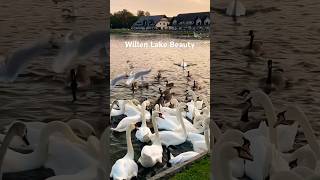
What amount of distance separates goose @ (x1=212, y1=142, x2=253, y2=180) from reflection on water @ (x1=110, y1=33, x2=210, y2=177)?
1363 mm

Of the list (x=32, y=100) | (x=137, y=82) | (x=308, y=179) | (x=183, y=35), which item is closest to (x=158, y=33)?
(x=183, y=35)

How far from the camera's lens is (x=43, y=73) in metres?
1.94

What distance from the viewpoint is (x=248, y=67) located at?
200cm

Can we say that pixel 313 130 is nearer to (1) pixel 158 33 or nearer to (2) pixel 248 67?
(2) pixel 248 67

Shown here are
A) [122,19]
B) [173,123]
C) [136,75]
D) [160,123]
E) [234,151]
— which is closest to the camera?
[234,151]

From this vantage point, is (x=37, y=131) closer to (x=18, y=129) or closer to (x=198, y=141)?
(x=18, y=129)

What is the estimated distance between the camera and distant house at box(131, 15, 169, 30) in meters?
3.32

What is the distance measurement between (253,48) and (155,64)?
225 cm

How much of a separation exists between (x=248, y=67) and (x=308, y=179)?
25.6 inches

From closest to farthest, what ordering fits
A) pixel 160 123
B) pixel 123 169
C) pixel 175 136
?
pixel 123 169 < pixel 175 136 < pixel 160 123

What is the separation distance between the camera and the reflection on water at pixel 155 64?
349cm

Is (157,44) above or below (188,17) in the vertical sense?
below

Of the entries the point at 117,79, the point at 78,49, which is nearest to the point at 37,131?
the point at 78,49

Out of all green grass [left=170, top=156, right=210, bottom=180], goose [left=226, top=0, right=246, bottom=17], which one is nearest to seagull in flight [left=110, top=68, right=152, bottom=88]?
green grass [left=170, top=156, right=210, bottom=180]
